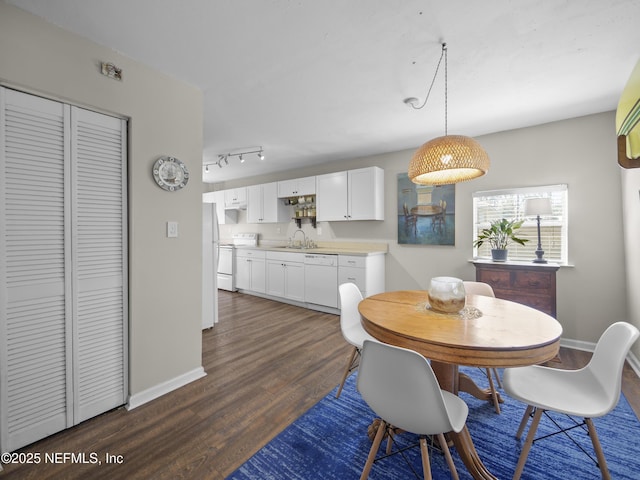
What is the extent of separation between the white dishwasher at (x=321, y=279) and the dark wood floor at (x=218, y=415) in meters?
1.05

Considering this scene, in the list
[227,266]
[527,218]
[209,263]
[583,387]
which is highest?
[527,218]

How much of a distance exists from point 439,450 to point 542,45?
264cm

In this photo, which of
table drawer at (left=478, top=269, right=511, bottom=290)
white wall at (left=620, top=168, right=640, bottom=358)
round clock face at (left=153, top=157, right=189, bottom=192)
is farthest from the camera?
table drawer at (left=478, top=269, right=511, bottom=290)

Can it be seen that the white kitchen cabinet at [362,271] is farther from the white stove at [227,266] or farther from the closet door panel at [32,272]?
the closet door panel at [32,272]

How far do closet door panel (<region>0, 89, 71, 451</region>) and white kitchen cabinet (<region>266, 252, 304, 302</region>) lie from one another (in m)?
3.17

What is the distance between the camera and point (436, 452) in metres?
1.64

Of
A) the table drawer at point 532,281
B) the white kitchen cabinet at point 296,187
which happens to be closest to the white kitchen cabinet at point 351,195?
the white kitchen cabinet at point 296,187

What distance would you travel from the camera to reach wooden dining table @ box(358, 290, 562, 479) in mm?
1231

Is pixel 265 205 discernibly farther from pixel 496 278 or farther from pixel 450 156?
pixel 450 156

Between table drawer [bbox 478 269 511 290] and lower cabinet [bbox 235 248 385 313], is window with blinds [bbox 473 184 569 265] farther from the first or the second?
lower cabinet [bbox 235 248 385 313]

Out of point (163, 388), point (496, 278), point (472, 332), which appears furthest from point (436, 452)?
point (496, 278)

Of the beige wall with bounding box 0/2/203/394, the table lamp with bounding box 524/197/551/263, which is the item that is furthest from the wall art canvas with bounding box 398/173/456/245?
the beige wall with bounding box 0/2/203/394

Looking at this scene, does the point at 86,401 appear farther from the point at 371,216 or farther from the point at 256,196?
the point at 256,196

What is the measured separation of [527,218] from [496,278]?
0.87 meters
